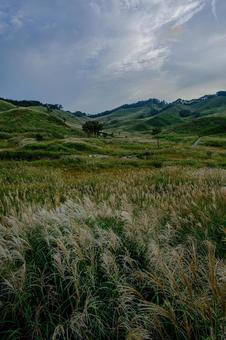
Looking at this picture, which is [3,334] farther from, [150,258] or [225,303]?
[225,303]

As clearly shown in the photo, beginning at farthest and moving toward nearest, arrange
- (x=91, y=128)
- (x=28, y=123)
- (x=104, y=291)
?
(x=28, y=123) < (x=91, y=128) < (x=104, y=291)

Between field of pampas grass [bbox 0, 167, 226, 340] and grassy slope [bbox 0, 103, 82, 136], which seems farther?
grassy slope [bbox 0, 103, 82, 136]

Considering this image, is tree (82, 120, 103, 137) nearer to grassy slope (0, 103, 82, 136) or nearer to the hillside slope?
the hillside slope

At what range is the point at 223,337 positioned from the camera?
108 inches

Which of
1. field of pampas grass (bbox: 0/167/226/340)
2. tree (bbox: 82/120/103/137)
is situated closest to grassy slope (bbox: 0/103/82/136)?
tree (bbox: 82/120/103/137)

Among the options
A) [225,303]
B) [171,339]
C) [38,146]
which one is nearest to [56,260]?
[171,339]

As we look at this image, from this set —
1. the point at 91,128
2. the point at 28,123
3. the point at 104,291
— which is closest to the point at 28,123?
the point at 28,123

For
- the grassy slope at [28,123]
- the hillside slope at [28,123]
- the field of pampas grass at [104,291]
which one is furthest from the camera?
the grassy slope at [28,123]

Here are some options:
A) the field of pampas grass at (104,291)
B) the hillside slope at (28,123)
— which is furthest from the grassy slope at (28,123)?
the field of pampas grass at (104,291)

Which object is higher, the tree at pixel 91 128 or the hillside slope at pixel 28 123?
the hillside slope at pixel 28 123

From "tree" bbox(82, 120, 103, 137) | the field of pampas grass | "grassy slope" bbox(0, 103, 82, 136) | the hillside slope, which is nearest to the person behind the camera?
the field of pampas grass

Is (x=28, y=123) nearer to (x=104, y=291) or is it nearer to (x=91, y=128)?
(x=91, y=128)

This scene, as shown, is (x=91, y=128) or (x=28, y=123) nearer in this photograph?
(x=91, y=128)

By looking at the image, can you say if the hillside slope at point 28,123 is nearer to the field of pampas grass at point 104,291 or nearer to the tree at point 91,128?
the tree at point 91,128
